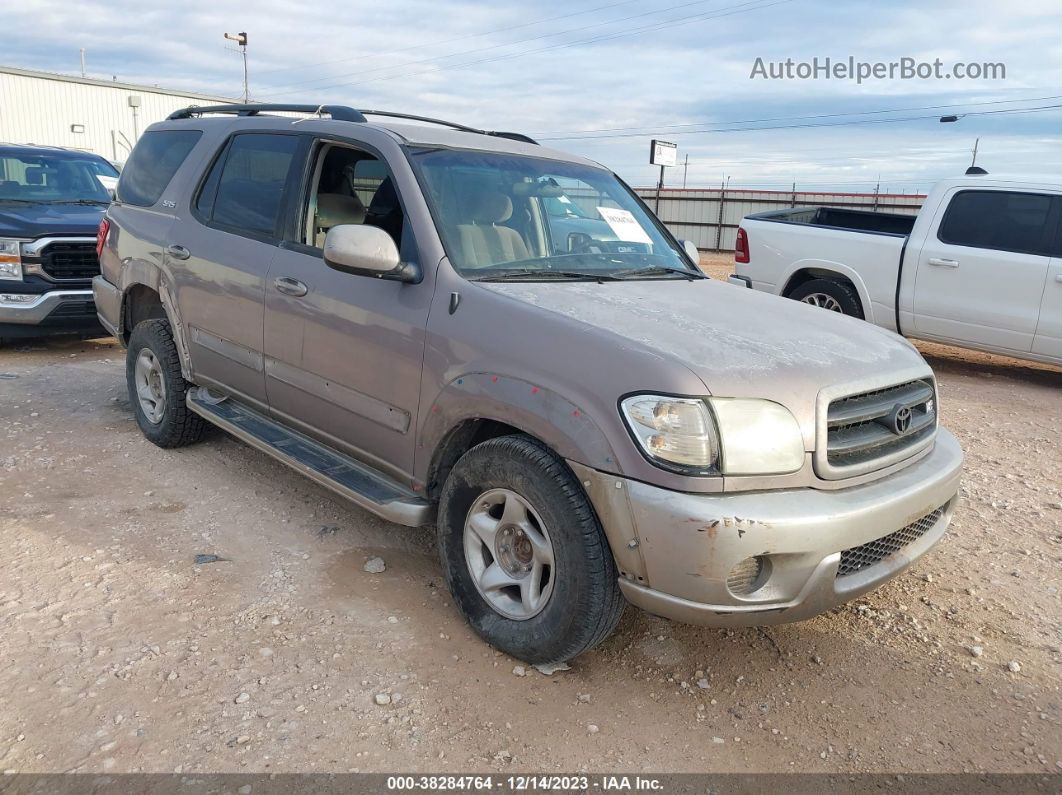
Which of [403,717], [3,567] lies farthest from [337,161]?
[403,717]

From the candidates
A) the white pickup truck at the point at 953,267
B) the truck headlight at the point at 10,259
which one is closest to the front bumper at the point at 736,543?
the white pickup truck at the point at 953,267

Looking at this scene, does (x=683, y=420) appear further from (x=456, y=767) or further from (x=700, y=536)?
(x=456, y=767)

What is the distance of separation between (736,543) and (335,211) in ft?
8.39

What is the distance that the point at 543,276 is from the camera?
337cm

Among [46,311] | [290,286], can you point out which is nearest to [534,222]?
[290,286]

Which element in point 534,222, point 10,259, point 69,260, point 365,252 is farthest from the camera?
point 69,260

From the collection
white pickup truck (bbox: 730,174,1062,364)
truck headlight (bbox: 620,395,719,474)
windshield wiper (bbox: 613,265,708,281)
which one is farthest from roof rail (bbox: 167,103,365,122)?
white pickup truck (bbox: 730,174,1062,364)

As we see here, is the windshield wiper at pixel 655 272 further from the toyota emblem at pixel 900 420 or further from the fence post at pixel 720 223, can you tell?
the fence post at pixel 720 223

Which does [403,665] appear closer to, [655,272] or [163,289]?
[655,272]

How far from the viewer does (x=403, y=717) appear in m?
2.67

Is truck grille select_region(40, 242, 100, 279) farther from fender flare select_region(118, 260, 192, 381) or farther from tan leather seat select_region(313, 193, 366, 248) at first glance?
tan leather seat select_region(313, 193, 366, 248)

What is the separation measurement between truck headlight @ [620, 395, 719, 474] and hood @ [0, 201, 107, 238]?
6.84 meters

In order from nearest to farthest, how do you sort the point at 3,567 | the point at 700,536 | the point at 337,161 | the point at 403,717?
1. the point at 700,536
2. the point at 403,717
3. the point at 3,567
4. the point at 337,161

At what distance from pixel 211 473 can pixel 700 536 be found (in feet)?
10.8
